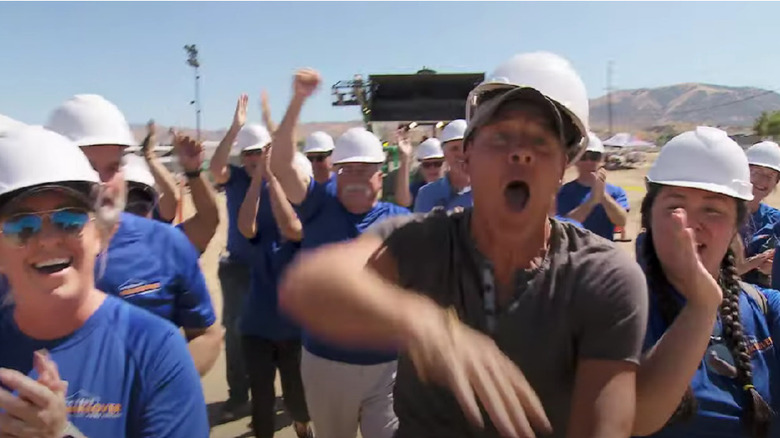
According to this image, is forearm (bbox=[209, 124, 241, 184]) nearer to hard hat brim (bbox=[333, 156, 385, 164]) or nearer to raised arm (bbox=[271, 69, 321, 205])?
raised arm (bbox=[271, 69, 321, 205])

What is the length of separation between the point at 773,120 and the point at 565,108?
58765mm

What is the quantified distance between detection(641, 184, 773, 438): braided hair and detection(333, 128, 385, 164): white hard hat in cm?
220

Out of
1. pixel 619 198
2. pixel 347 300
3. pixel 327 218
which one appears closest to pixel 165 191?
pixel 327 218

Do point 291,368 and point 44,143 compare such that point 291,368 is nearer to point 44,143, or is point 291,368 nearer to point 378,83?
point 44,143

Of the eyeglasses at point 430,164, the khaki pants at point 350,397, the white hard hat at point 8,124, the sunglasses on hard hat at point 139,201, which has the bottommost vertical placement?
the khaki pants at point 350,397

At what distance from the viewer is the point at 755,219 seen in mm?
4773

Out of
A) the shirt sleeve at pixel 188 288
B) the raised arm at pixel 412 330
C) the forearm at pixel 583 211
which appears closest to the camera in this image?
the raised arm at pixel 412 330

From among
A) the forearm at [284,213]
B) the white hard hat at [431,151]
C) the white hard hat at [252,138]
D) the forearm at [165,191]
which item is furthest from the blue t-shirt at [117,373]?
the white hard hat at [431,151]

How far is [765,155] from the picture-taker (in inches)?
204

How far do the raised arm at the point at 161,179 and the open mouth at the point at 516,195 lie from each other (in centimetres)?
294

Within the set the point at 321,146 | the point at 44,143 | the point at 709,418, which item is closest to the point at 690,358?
the point at 709,418

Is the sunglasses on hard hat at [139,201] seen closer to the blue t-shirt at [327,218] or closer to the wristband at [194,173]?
the wristband at [194,173]

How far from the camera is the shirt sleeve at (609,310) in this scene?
1.53m

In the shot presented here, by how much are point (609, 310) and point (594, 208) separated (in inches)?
155
